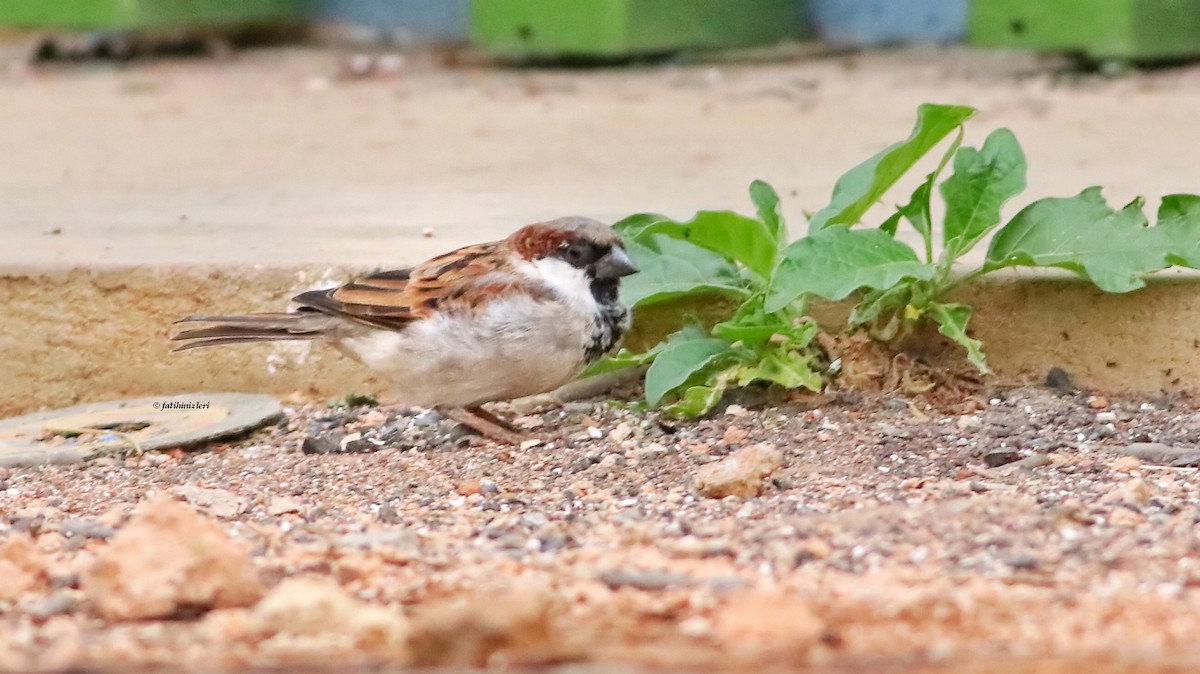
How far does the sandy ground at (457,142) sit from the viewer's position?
5.33 meters

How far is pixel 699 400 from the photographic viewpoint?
4008mm

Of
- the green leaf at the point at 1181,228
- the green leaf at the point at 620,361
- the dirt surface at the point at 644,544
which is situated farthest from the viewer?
the green leaf at the point at 620,361

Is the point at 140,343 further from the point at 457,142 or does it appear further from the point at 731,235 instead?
the point at 457,142

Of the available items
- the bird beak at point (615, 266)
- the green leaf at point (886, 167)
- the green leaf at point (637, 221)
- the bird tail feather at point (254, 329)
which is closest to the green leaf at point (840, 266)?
the green leaf at point (886, 167)

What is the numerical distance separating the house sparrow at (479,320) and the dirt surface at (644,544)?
0.15 m

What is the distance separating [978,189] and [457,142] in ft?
11.5

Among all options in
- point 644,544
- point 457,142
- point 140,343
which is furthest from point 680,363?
point 457,142

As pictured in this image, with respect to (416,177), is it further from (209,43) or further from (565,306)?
(209,43)

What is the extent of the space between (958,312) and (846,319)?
34cm

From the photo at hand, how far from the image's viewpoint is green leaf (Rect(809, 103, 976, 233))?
387 cm

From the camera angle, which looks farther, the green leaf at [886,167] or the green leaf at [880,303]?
the green leaf at [880,303]

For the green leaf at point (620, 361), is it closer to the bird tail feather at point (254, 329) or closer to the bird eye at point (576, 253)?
the bird eye at point (576, 253)

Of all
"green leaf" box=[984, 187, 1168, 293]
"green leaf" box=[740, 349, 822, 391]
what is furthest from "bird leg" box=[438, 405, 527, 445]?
"green leaf" box=[984, 187, 1168, 293]

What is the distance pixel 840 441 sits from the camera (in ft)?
12.6
